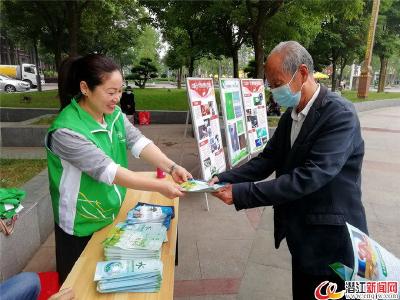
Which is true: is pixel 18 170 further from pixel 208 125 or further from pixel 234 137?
pixel 234 137

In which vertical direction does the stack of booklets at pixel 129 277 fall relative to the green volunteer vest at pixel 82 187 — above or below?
below

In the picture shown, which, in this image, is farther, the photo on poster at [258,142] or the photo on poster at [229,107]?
the photo on poster at [258,142]

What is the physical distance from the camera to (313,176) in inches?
66.6

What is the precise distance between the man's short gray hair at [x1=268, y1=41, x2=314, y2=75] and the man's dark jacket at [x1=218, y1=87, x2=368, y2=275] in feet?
0.64

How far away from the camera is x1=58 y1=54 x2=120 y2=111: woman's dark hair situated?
6.51ft

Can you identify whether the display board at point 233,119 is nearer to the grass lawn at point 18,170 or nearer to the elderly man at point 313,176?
the grass lawn at point 18,170

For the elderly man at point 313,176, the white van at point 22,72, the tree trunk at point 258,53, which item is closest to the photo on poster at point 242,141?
the elderly man at point 313,176

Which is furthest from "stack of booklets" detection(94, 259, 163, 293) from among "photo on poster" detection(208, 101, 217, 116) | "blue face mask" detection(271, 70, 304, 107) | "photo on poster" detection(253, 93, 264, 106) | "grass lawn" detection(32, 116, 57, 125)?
"grass lawn" detection(32, 116, 57, 125)

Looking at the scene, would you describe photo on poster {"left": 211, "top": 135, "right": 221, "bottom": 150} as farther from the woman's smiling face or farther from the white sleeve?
the woman's smiling face

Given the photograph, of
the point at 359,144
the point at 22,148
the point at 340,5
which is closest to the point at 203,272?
the point at 359,144

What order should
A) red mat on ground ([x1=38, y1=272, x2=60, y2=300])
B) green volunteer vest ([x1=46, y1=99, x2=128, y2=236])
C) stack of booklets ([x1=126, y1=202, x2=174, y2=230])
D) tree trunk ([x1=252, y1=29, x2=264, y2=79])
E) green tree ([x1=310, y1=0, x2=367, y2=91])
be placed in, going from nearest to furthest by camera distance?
1. green volunteer vest ([x1=46, y1=99, x2=128, y2=236])
2. stack of booklets ([x1=126, y1=202, x2=174, y2=230])
3. red mat on ground ([x1=38, y1=272, x2=60, y2=300])
4. tree trunk ([x1=252, y1=29, x2=264, y2=79])
5. green tree ([x1=310, y1=0, x2=367, y2=91])

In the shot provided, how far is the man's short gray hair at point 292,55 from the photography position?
1763 millimetres

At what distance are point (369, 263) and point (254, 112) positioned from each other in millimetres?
5097

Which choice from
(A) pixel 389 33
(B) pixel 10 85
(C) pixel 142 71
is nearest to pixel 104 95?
(B) pixel 10 85
